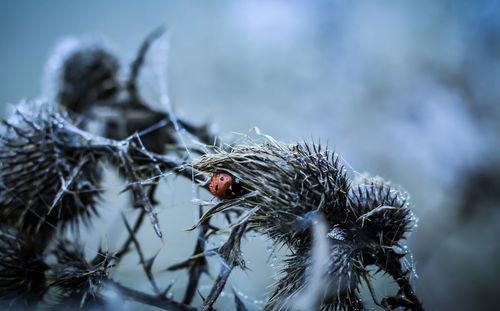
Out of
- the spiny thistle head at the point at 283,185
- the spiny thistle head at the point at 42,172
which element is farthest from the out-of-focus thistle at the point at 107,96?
the spiny thistle head at the point at 283,185

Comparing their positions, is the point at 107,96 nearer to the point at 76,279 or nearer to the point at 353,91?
the point at 76,279

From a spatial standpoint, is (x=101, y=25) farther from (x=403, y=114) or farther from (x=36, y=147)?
(x=36, y=147)

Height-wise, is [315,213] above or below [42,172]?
below

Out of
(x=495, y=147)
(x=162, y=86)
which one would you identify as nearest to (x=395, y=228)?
(x=162, y=86)

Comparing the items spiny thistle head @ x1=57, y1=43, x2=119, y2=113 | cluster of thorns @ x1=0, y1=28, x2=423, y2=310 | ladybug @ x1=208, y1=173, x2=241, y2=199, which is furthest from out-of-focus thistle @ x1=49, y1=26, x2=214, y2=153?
ladybug @ x1=208, y1=173, x2=241, y2=199

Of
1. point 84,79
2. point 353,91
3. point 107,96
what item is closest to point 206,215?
point 107,96

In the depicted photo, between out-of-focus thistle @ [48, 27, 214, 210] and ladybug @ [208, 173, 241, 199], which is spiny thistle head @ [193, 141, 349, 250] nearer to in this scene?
ladybug @ [208, 173, 241, 199]

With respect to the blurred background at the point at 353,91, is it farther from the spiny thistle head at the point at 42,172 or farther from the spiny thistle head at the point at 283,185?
the spiny thistle head at the point at 283,185
